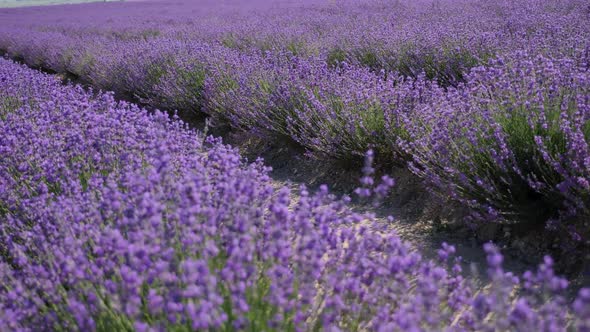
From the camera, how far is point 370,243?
5.45 ft

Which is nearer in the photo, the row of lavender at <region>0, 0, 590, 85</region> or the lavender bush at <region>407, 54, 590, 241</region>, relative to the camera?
the lavender bush at <region>407, 54, 590, 241</region>

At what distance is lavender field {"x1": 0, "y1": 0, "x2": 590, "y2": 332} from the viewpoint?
4.72 feet

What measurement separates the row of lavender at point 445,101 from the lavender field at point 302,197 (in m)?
0.02

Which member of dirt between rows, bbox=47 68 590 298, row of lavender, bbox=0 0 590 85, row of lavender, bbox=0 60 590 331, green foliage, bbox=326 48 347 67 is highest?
row of lavender, bbox=0 0 590 85

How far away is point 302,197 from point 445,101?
1557 millimetres

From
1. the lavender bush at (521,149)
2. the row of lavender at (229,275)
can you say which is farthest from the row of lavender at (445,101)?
the row of lavender at (229,275)

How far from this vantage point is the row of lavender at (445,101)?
8.11ft

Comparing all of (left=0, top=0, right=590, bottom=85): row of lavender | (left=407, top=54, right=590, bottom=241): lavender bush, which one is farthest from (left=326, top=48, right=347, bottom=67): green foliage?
(left=407, top=54, right=590, bottom=241): lavender bush

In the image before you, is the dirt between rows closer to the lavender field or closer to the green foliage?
the lavender field

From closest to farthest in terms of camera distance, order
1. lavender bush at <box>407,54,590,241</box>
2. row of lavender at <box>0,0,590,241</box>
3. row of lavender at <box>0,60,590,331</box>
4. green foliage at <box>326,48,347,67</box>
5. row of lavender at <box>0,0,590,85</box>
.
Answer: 1. row of lavender at <box>0,60,590,331</box>
2. lavender bush at <box>407,54,590,241</box>
3. row of lavender at <box>0,0,590,241</box>
4. row of lavender at <box>0,0,590,85</box>
5. green foliage at <box>326,48,347,67</box>

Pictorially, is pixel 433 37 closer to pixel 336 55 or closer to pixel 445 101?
pixel 336 55

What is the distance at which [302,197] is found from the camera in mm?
1757

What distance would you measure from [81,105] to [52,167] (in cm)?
91

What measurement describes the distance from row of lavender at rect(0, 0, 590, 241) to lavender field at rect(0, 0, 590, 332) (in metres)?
0.02
